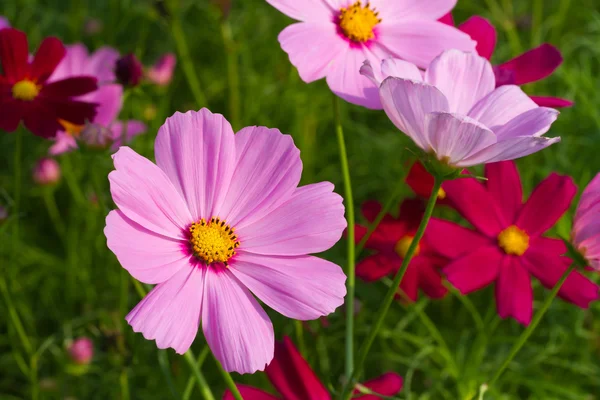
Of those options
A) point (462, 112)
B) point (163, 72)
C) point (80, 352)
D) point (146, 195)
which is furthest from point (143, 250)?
point (163, 72)

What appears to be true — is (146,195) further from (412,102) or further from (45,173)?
(45,173)

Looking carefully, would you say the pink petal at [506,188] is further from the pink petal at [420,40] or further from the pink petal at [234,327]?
the pink petal at [234,327]

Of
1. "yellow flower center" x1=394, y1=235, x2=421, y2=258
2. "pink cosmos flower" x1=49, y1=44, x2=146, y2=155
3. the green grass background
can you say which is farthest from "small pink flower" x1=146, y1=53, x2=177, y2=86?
"yellow flower center" x1=394, y1=235, x2=421, y2=258

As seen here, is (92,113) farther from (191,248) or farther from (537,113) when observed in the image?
(537,113)

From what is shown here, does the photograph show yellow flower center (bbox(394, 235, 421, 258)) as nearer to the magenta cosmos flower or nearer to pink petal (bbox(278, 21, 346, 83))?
the magenta cosmos flower

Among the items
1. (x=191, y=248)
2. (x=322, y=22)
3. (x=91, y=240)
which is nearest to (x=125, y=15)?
(x=91, y=240)

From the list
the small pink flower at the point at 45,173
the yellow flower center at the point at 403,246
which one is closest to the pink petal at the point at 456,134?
the yellow flower center at the point at 403,246
